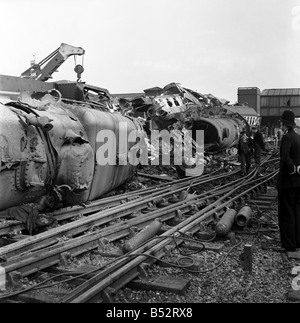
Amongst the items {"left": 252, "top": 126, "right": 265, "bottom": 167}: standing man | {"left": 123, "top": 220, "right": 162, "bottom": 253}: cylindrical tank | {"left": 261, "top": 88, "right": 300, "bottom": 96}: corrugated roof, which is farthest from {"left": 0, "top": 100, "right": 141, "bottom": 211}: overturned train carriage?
{"left": 261, "top": 88, "right": 300, "bottom": 96}: corrugated roof

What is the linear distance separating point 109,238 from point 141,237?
1.70ft

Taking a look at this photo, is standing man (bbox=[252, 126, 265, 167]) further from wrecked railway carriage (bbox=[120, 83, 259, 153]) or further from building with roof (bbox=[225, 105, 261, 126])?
building with roof (bbox=[225, 105, 261, 126])

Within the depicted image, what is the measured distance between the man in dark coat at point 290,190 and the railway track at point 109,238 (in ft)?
4.35

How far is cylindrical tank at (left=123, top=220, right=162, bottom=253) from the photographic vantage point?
4976 millimetres

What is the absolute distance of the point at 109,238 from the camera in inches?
220

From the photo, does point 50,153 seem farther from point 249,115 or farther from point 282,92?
point 282,92

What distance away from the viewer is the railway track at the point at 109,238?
4.02 metres

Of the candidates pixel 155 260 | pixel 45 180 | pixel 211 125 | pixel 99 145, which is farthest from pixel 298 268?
pixel 211 125

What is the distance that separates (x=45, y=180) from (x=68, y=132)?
859 millimetres

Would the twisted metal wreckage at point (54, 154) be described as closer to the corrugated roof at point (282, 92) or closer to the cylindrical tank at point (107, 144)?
the cylindrical tank at point (107, 144)

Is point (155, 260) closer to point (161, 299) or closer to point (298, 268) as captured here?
point (161, 299)

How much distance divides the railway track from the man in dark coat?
1327 millimetres

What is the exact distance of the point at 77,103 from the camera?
857cm

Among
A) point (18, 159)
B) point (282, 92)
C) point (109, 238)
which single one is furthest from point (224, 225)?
point (282, 92)
